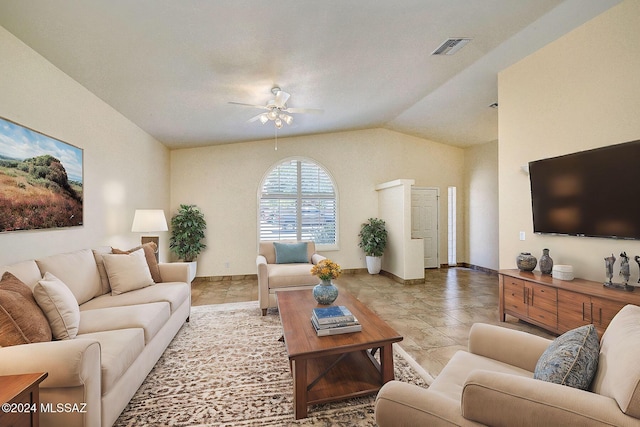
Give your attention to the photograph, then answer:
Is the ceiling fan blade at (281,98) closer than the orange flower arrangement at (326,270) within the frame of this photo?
No

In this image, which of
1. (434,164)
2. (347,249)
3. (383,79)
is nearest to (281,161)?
(347,249)

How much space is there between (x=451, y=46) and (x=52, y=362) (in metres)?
4.26

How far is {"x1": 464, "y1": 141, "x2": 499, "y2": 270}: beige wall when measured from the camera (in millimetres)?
6223

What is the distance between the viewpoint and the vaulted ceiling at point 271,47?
213 centimetres

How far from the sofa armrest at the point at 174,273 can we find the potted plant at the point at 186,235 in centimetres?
197

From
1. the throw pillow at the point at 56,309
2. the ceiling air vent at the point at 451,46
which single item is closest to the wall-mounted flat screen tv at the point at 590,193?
the ceiling air vent at the point at 451,46

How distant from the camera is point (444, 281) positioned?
562cm

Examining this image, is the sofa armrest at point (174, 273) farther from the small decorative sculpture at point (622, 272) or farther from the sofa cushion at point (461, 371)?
the small decorative sculpture at point (622, 272)

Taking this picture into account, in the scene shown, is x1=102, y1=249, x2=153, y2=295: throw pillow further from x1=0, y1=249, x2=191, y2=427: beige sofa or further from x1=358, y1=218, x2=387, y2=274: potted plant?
x1=358, y1=218, x2=387, y2=274: potted plant

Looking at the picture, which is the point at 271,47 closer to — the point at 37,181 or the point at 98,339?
the point at 37,181

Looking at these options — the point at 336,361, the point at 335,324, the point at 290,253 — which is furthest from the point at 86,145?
the point at 336,361

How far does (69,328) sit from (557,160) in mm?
4657

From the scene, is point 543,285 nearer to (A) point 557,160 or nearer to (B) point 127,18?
(A) point 557,160

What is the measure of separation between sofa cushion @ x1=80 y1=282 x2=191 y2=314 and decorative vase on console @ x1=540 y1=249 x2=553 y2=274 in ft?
13.4
